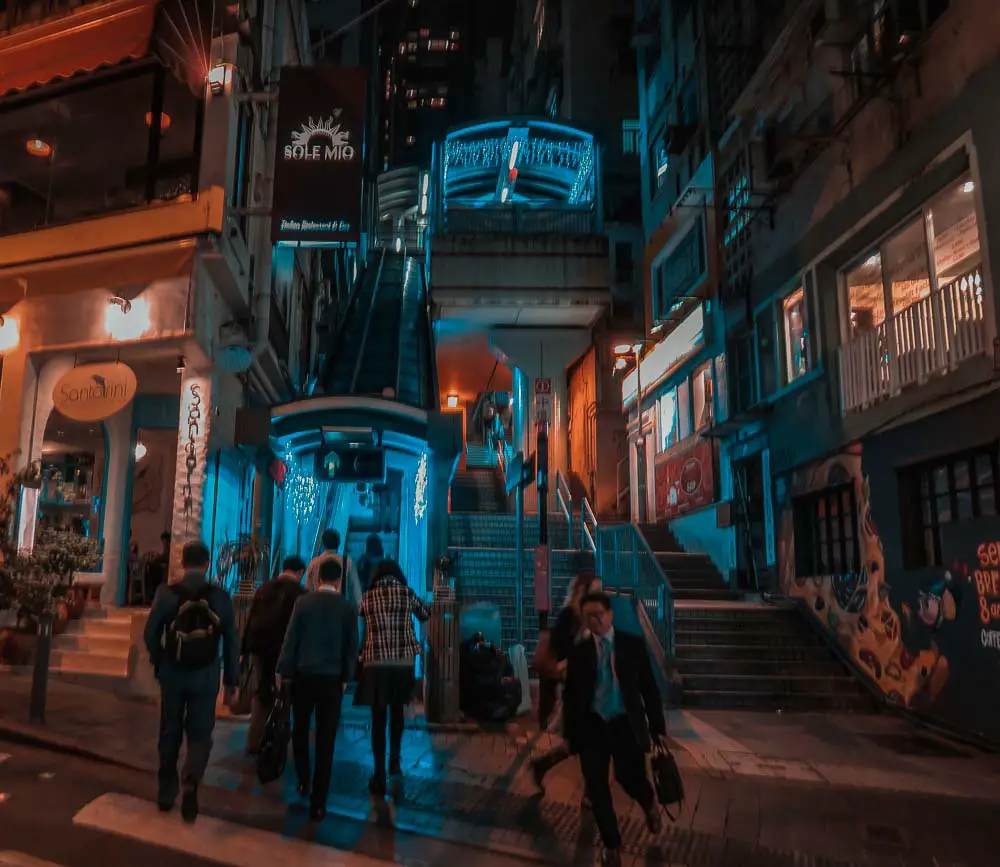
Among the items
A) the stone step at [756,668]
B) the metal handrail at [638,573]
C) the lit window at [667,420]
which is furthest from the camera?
the lit window at [667,420]

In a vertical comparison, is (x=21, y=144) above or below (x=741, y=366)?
above

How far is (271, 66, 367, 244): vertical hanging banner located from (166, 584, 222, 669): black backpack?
6.67m

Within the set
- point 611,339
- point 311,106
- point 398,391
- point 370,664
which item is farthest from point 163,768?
point 611,339

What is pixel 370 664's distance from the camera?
6.45 m

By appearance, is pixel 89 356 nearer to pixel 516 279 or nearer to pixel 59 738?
pixel 59 738

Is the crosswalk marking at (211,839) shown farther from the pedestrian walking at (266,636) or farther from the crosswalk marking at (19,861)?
the pedestrian walking at (266,636)

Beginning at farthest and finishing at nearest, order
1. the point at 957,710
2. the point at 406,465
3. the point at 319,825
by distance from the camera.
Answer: the point at 406,465 < the point at 957,710 < the point at 319,825

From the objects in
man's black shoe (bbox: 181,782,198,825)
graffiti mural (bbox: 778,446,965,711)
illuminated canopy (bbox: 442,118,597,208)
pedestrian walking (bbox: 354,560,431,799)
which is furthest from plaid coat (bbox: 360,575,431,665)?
illuminated canopy (bbox: 442,118,597,208)

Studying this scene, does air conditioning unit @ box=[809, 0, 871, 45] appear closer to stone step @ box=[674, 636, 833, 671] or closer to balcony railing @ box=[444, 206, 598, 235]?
stone step @ box=[674, 636, 833, 671]

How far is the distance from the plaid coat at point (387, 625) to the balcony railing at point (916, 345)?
6616 mm

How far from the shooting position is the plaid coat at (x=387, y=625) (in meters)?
6.47

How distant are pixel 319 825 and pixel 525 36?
50.7 m

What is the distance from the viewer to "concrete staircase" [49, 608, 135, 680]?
11.1m

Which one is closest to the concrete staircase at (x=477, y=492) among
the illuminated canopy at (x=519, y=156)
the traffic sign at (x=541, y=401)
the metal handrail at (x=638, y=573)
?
the illuminated canopy at (x=519, y=156)
